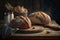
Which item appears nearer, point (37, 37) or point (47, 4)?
point (37, 37)

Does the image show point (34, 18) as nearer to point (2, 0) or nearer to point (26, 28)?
point (26, 28)

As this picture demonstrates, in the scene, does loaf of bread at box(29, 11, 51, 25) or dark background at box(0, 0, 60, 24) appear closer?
loaf of bread at box(29, 11, 51, 25)

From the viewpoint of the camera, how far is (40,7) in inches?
60.7

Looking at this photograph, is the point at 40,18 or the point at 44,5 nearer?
the point at 40,18

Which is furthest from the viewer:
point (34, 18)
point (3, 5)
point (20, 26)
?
point (3, 5)

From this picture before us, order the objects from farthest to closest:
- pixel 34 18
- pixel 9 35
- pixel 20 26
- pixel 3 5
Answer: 1. pixel 3 5
2. pixel 34 18
3. pixel 20 26
4. pixel 9 35

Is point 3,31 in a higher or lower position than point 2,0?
lower

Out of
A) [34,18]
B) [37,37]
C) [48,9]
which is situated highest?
[48,9]

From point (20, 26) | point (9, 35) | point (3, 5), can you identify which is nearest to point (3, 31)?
point (9, 35)

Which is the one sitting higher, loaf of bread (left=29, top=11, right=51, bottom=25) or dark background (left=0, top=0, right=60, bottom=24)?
dark background (left=0, top=0, right=60, bottom=24)

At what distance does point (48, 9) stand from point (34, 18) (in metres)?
0.48

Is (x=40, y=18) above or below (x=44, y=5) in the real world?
below

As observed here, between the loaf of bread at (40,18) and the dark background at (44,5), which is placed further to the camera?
the dark background at (44,5)

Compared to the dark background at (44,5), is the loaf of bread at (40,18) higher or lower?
lower
